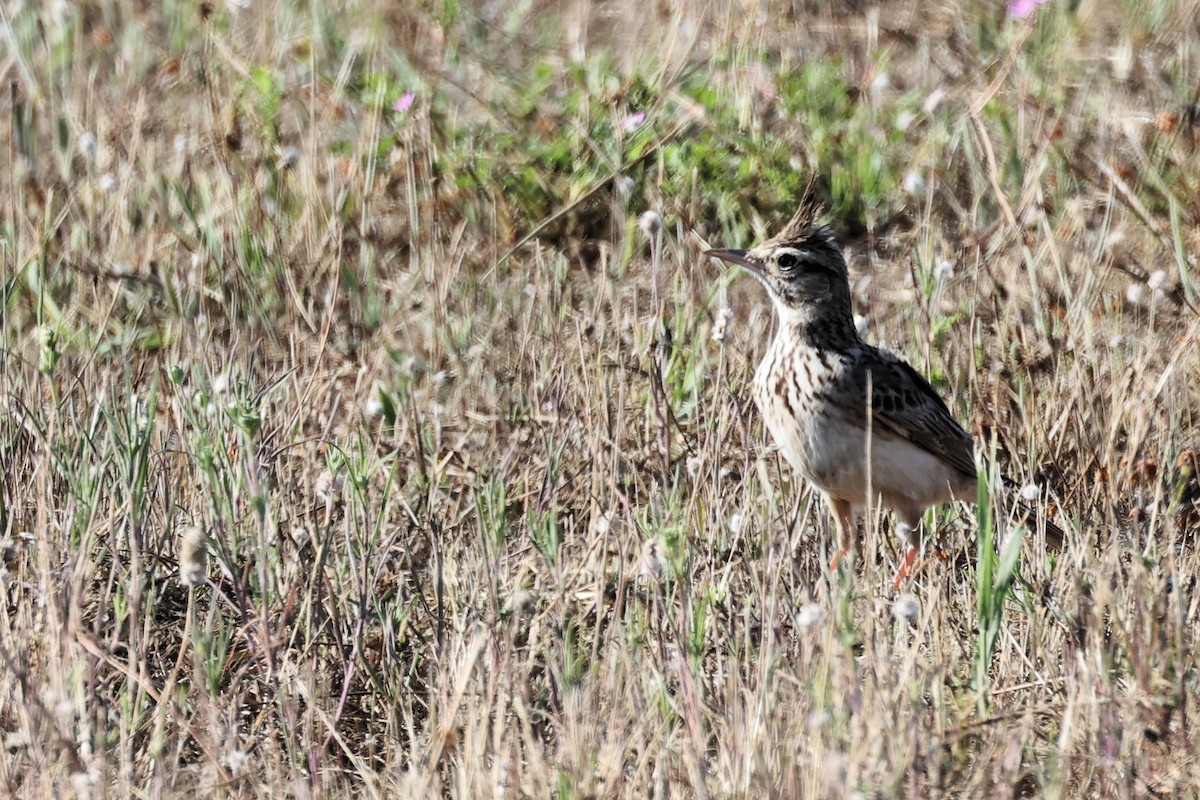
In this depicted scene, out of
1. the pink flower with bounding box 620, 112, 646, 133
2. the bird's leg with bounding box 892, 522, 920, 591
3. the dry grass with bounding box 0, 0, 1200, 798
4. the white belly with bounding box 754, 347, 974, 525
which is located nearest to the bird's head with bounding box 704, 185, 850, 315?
the white belly with bounding box 754, 347, 974, 525

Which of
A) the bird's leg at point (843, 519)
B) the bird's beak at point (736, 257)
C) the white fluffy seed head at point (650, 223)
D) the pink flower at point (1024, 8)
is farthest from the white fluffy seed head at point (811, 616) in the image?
the pink flower at point (1024, 8)

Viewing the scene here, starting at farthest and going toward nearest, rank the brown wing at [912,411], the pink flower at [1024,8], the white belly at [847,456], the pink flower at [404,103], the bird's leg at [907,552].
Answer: the pink flower at [1024,8], the pink flower at [404,103], the brown wing at [912,411], the white belly at [847,456], the bird's leg at [907,552]

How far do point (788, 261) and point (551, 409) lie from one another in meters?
0.96

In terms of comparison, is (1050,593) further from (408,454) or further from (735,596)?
(408,454)

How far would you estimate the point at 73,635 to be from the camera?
3.99 m

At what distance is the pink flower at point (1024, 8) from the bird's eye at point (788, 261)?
3.27 m

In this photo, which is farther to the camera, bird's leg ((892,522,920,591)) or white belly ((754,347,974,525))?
white belly ((754,347,974,525))

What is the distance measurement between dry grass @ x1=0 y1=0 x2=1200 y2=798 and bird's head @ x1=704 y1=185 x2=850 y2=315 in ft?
1.05

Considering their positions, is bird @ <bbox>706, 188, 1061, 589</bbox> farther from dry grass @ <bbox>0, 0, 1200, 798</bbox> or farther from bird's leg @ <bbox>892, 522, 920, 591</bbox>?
dry grass @ <bbox>0, 0, 1200, 798</bbox>

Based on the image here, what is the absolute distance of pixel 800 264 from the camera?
5590 mm

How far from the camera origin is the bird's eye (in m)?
5.57

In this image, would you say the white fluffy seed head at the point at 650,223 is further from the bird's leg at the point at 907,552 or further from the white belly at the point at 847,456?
the bird's leg at the point at 907,552

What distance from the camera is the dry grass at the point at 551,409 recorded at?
3926 mm

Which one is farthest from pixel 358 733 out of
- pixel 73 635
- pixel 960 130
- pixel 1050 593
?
pixel 960 130
